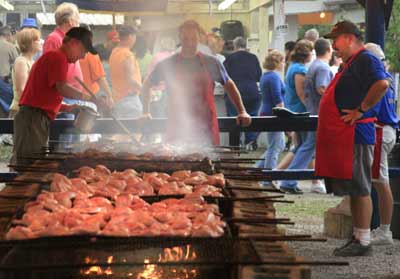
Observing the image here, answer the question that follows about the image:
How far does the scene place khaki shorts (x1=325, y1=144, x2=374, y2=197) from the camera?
7629mm

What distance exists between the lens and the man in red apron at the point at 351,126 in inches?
292

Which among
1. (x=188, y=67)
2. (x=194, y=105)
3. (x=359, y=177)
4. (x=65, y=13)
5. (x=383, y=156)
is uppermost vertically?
(x=65, y=13)

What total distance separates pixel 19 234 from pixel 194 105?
15.3ft

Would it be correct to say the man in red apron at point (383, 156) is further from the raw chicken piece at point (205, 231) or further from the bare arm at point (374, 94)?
the raw chicken piece at point (205, 231)

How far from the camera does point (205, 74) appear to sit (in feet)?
26.2

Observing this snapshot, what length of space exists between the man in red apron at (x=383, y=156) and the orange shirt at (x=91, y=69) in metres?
3.97

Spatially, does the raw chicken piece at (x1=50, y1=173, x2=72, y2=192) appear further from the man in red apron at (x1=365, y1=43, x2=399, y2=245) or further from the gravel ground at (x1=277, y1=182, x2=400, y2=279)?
the man in red apron at (x1=365, y1=43, x2=399, y2=245)

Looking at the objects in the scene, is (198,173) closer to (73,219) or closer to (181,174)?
(181,174)

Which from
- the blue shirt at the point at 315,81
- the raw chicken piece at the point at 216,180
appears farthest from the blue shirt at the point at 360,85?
the blue shirt at the point at 315,81

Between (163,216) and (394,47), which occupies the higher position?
(394,47)

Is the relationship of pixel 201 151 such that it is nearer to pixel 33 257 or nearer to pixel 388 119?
pixel 388 119

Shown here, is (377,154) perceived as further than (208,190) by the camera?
Yes

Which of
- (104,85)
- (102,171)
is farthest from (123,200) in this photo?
(104,85)

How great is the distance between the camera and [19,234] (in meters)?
3.48
